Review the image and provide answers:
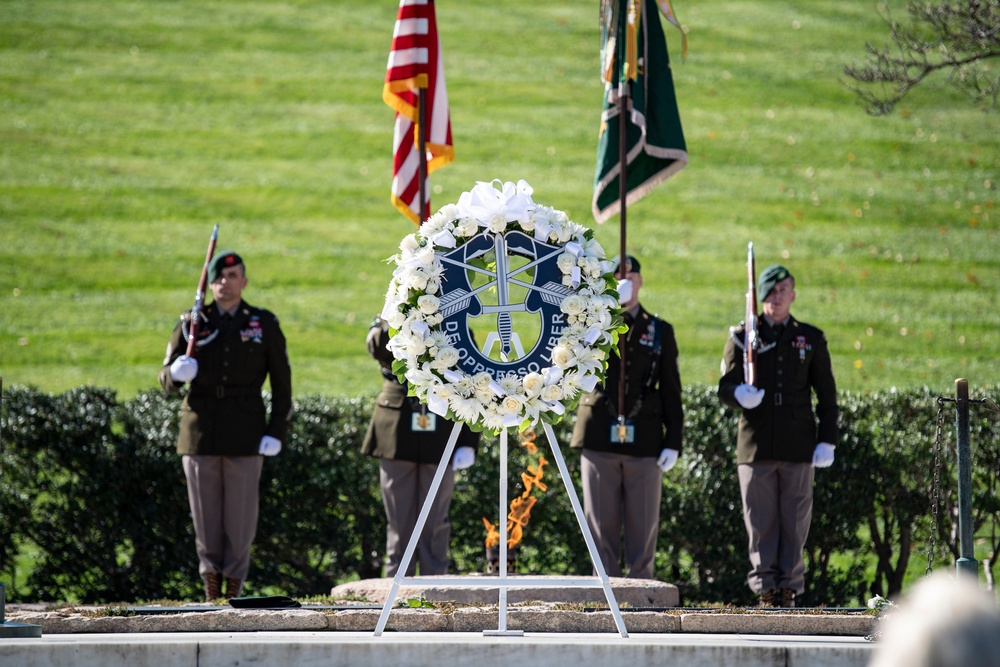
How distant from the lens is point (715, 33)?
73.1ft

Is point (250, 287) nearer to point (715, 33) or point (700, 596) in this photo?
point (700, 596)

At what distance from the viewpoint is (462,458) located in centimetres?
801

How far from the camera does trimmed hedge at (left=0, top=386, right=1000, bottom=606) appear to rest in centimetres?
869

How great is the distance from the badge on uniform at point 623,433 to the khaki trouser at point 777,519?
72 centimetres

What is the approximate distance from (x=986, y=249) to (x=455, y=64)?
29.3 feet

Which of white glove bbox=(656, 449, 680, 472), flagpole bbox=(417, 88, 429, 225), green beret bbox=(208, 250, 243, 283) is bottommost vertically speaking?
white glove bbox=(656, 449, 680, 472)

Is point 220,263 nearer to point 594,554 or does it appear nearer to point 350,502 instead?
point 350,502

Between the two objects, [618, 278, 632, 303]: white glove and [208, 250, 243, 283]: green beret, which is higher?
[208, 250, 243, 283]: green beret

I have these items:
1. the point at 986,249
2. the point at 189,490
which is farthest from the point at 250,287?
the point at 986,249

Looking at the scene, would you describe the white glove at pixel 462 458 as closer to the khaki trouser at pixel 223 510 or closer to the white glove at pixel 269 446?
the white glove at pixel 269 446

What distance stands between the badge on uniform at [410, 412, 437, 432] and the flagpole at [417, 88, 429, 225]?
55.1 inches

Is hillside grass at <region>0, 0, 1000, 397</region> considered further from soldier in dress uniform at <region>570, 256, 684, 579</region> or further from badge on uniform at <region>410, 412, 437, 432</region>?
badge on uniform at <region>410, 412, 437, 432</region>

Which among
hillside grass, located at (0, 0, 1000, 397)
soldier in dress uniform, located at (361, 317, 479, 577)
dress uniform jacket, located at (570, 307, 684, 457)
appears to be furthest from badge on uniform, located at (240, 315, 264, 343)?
hillside grass, located at (0, 0, 1000, 397)

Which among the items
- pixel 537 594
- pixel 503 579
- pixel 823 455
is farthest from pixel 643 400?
pixel 503 579
